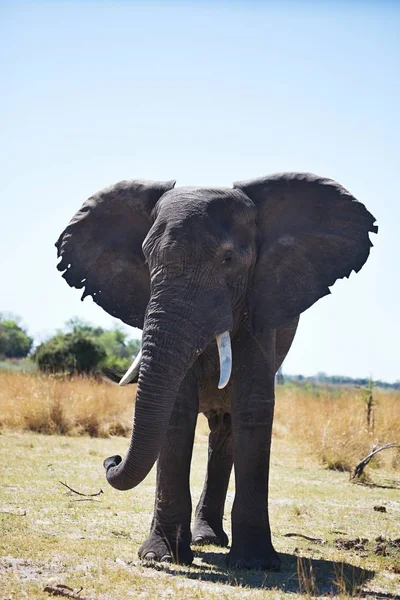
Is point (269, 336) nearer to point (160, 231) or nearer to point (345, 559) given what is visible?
point (160, 231)

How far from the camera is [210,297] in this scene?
7.13m

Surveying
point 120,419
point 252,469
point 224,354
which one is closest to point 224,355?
point 224,354

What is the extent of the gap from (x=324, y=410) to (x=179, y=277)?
1333cm

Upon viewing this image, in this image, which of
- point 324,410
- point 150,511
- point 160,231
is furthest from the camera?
point 324,410

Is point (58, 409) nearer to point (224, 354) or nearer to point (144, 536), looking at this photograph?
point (144, 536)

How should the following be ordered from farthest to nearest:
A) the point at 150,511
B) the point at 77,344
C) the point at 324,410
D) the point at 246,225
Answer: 1. the point at 77,344
2. the point at 324,410
3. the point at 150,511
4. the point at 246,225

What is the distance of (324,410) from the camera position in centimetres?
1980

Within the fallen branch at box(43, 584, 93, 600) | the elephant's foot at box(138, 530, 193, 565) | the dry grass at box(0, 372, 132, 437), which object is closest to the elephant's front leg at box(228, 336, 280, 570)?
the elephant's foot at box(138, 530, 193, 565)

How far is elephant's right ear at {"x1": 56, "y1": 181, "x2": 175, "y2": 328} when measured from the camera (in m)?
8.48

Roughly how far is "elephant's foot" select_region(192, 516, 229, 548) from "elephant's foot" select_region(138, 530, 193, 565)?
1369 mm

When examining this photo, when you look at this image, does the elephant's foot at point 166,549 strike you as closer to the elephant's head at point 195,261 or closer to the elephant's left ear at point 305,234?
the elephant's head at point 195,261

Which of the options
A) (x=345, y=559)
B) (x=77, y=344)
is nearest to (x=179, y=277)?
(x=345, y=559)

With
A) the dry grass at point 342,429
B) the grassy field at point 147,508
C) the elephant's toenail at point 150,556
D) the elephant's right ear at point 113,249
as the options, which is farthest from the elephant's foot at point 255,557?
the dry grass at point 342,429

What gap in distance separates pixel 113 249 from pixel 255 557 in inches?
127
